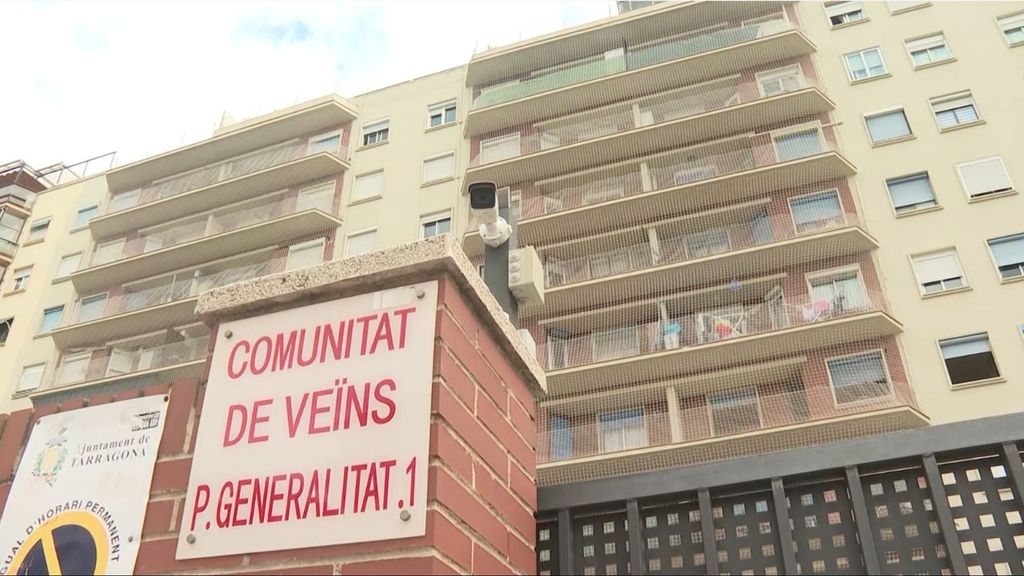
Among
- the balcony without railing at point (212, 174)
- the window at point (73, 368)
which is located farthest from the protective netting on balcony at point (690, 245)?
the window at point (73, 368)

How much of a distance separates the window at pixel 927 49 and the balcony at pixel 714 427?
37.9 ft

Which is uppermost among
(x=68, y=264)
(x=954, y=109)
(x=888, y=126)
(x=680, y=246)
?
(x=68, y=264)

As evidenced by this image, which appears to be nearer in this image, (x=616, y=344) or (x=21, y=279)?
(x=616, y=344)

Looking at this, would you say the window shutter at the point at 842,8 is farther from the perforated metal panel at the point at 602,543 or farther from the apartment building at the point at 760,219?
the perforated metal panel at the point at 602,543

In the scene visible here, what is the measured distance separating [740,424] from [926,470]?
1870 centimetres

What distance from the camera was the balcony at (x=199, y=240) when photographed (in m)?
28.6

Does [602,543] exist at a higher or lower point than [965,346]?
lower

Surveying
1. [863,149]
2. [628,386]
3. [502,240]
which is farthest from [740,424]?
[502,240]

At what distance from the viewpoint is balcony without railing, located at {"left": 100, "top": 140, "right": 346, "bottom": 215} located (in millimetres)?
31391

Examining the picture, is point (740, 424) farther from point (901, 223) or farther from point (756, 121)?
point (756, 121)

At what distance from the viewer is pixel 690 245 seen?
79.4 ft

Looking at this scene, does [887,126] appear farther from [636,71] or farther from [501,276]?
[501,276]

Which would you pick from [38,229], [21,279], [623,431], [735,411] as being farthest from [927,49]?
[38,229]

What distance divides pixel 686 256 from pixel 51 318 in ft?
84.4
